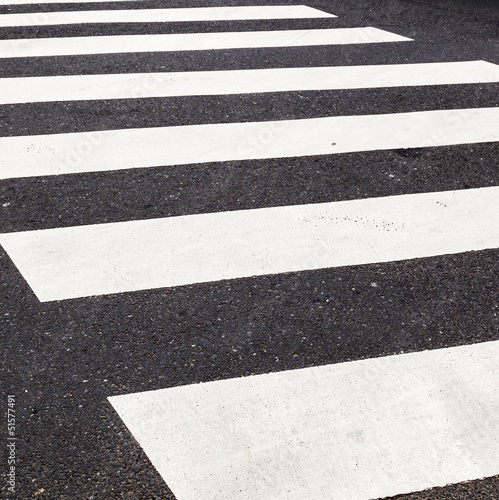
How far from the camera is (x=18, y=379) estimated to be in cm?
282

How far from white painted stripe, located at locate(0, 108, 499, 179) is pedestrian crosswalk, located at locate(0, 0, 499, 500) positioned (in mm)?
15

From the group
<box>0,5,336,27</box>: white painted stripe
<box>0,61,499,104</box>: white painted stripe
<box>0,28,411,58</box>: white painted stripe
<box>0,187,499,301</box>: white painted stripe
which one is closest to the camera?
<box>0,187,499,301</box>: white painted stripe

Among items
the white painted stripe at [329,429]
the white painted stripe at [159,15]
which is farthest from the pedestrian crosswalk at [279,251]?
the white painted stripe at [159,15]

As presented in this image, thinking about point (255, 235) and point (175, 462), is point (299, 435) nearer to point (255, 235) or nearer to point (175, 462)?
point (175, 462)

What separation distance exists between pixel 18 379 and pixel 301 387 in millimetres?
1205

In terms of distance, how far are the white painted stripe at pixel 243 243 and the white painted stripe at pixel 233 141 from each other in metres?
0.75

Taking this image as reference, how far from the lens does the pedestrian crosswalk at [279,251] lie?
249 cm

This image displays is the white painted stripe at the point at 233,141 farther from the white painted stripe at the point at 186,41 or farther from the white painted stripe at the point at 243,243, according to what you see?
the white painted stripe at the point at 186,41

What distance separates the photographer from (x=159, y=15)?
741 cm

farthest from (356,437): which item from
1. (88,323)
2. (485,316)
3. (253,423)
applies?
(88,323)

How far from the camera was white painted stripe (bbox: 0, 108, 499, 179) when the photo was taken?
14.7 feet

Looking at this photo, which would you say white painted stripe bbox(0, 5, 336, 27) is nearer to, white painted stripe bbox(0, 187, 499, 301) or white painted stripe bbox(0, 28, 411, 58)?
Result: white painted stripe bbox(0, 28, 411, 58)

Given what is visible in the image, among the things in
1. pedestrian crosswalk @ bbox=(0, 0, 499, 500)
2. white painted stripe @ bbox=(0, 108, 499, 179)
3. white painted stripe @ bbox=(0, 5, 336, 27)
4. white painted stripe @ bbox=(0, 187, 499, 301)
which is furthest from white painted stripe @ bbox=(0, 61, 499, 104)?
white painted stripe @ bbox=(0, 187, 499, 301)

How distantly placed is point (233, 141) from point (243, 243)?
4.39ft
